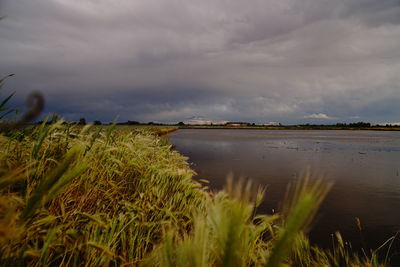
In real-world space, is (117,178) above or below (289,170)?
above

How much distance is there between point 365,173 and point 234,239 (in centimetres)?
972

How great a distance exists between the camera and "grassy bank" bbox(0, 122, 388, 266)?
2.54 ft

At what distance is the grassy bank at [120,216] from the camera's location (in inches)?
30.5

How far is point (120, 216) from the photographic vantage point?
79.5 inches

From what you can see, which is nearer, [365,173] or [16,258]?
[16,258]

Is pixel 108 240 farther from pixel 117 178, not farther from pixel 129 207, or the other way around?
pixel 117 178

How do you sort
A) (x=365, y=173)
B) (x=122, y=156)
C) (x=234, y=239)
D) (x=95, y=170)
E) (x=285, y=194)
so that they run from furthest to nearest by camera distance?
(x=365, y=173) → (x=285, y=194) → (x=122, y=156) → (x=95, y=170) → (x=234, y=239)

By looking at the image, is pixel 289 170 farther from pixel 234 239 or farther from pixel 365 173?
pixel 234 239

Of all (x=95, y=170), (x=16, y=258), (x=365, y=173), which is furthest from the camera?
(x=365, y=173)

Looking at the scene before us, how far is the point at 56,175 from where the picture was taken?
0.82 meters

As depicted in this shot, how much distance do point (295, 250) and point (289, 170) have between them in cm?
658

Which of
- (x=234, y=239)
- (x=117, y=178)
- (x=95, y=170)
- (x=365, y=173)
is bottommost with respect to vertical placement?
(x=365, y=173)

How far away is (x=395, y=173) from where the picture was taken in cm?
817

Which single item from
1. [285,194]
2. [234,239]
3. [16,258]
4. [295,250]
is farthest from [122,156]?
[285,194]
